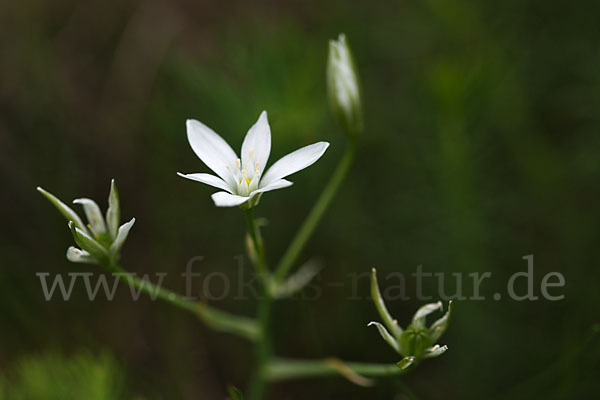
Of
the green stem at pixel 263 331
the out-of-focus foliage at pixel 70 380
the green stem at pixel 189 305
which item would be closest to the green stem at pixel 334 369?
the green stem at pixel 263 331

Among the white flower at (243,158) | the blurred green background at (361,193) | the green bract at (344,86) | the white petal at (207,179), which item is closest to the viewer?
the white petal at (207,179)

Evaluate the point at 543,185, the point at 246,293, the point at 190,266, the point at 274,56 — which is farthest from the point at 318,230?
the point at 543,185

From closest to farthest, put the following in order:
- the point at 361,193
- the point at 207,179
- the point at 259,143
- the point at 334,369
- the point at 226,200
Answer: the point at 226,200
the point at 207,179
the point at 259,143
the point at 334,369
the point at 361,193

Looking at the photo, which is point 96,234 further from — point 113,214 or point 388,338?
point 388,338

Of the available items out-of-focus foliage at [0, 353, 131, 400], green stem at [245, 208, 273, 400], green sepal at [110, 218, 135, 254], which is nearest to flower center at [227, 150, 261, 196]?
green stem at [245, 208, 273, 400]

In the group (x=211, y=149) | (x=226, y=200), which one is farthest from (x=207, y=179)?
(x=211, y=149)

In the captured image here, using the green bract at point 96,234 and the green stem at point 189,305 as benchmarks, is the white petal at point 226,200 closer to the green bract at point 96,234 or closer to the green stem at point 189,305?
the green bract at point 96,234
